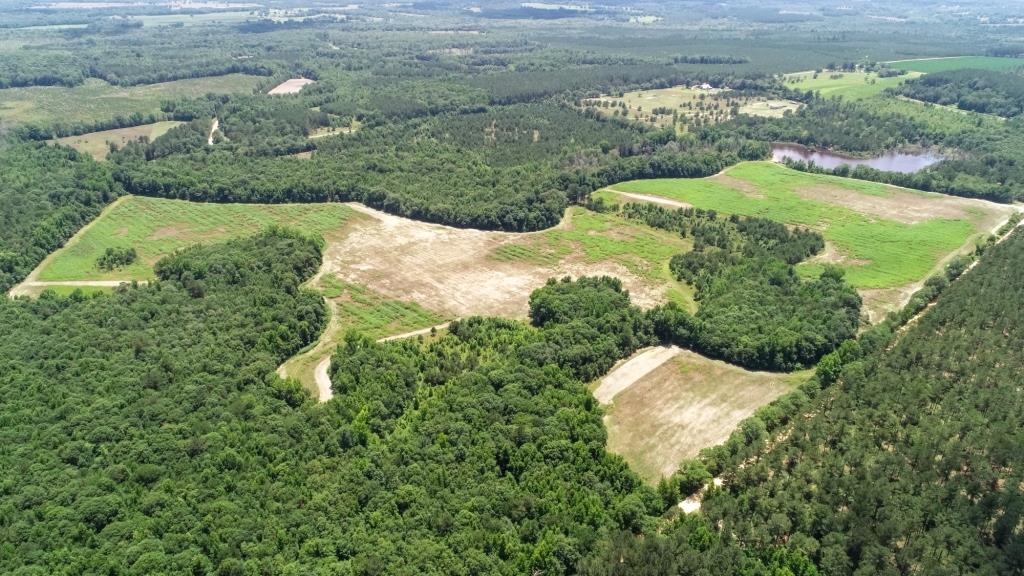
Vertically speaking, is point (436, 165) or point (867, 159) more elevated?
point (867, 159)

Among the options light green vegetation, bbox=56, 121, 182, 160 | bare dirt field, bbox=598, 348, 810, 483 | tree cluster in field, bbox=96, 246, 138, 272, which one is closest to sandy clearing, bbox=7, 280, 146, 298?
tree cluster in field, bbox=96, 246, 138, 272

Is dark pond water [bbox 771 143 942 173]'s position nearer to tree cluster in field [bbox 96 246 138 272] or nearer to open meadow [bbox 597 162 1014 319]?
open meadow [bbox 597 162 1014 319]

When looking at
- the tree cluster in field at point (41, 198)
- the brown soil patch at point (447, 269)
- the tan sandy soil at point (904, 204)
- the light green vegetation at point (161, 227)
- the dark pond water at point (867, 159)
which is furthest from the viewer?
the dark pond water at point (867, 159)

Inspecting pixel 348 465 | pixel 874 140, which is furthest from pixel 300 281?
pixel 874 140

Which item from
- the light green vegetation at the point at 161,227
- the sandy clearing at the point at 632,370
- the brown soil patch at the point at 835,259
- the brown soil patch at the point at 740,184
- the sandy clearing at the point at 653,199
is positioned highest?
the brown soil patch at the point at 740,184

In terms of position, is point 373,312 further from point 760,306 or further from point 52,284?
point 760,306

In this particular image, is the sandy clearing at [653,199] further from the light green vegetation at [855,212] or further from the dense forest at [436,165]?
the dense forest at [436,165]

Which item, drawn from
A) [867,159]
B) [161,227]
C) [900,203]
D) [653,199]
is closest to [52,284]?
[161,227]

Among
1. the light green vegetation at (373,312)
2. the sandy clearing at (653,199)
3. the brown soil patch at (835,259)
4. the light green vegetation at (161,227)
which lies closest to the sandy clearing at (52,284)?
the light green vegetation at (161,227)
